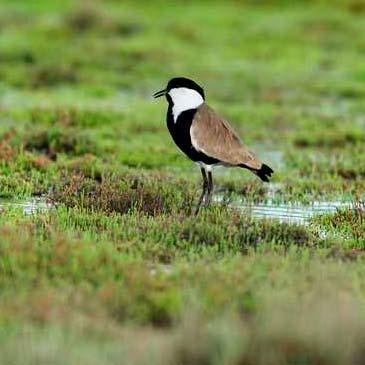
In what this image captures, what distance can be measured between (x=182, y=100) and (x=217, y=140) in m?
0.55

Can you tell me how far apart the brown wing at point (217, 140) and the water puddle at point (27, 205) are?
1.69m

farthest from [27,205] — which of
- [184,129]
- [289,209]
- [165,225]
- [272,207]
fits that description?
[289,209]

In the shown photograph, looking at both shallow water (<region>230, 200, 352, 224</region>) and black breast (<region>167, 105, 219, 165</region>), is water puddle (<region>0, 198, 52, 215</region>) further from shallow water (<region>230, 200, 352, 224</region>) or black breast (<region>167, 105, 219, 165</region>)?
shallow water (<region>230, 200, 352, 224</region>)

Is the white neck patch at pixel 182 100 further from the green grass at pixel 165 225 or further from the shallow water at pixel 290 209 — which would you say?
the shallow water at pixel 290 209

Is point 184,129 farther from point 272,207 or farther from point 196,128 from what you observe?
point 272,207

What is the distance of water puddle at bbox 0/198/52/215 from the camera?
39.9ft

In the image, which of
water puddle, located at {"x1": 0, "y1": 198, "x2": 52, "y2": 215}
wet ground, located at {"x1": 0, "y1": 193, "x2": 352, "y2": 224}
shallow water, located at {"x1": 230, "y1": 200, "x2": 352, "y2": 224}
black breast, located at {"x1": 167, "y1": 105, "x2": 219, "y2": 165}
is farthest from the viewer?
shallow water, located at {"x1": 230, "y1": 200, "x2": 352, "y2": 224}

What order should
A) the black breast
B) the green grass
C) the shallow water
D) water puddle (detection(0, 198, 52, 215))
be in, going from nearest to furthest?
the green grass < the black breast < water puddle (detection(0, 198, 52, 215)) < the shallow water

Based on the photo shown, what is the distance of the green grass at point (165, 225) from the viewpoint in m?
7.33

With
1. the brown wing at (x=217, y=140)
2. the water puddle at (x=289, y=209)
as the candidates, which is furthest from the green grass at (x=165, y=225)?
the brown wing at (x=217, y=140)

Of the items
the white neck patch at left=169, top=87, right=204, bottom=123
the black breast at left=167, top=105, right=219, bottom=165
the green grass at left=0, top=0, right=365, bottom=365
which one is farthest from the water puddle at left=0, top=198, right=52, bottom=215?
the white neck patch at left=169, top=87, right=204, bottom=123

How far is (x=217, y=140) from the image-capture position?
11961mm

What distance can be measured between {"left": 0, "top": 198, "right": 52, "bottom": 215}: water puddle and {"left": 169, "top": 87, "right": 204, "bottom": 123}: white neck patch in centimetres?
164

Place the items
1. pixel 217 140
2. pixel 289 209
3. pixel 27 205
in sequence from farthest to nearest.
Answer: pixel 289 209 → pixel 27 205 → pixel 217 140
